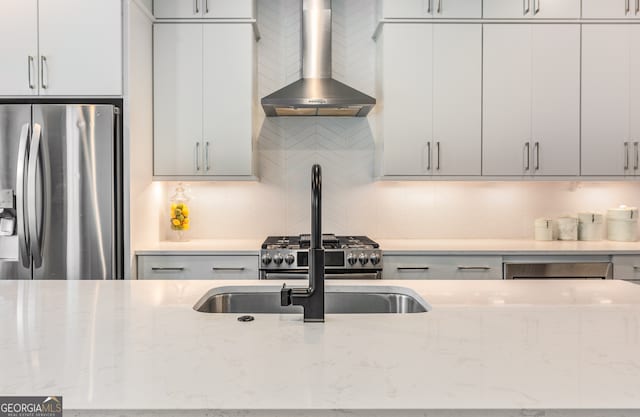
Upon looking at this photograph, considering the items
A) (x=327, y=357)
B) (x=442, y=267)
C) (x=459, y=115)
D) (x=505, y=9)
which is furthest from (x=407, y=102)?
(x=327, y=357)

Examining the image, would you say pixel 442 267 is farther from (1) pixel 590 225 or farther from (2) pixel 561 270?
(1) pixel 590 225

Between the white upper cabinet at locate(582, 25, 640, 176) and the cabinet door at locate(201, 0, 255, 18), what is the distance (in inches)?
92.3

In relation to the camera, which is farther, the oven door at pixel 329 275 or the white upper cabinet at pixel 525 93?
the white upper cabinet at pixel 525 93

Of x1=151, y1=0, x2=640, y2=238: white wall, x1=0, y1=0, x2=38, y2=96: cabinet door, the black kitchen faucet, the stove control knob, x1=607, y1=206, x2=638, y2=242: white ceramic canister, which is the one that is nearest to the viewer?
the black kitchen faucet

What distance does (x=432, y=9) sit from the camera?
11.5 ft

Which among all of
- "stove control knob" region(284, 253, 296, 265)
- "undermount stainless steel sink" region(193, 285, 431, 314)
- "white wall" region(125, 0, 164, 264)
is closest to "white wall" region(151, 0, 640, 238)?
"white wall" region(125, 0, 164, 264)

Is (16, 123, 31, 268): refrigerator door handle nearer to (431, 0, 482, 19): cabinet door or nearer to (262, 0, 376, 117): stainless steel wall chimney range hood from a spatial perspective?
(262, 0, 376, 117): stainless steel wall chimney range hood

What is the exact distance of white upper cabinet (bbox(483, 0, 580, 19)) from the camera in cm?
351

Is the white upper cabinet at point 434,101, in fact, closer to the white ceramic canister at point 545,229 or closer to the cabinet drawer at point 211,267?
the white ceramic canister at point 545,229

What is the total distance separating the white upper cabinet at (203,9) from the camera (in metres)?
3.52

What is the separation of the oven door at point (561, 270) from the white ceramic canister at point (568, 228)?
0.50m

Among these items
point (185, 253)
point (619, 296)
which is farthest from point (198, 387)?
point (185, 253)

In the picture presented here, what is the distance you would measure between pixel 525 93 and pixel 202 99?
2220 mm

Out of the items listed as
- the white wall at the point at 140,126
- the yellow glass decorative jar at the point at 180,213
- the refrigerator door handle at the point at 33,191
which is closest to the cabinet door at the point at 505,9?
the white wall at the point at 140,126
